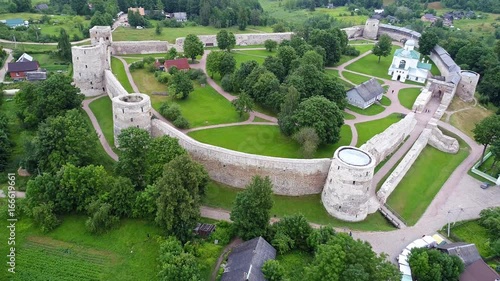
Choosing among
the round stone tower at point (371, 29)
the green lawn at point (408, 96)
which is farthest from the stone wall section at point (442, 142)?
the round stone tower at point (371, 29)

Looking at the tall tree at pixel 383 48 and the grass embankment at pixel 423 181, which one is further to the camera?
the tall tree at pixel 383 48

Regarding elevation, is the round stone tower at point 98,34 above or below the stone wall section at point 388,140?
above

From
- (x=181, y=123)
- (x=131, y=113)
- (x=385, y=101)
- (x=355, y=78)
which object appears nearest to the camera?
(x=131, y=113)

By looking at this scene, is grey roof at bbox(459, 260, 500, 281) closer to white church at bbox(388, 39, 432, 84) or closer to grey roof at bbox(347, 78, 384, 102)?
grey roof at bbox(347, 78, 384, 102)

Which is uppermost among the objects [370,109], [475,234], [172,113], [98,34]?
[98,34]

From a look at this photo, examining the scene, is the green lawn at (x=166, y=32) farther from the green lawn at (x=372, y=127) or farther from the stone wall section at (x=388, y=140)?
the stone wall section at (x=388, y=140)

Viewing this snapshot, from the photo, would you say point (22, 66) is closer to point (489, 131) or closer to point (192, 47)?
point (192, 47)

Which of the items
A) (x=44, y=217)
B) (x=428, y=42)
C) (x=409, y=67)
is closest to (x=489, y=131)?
(x=409, y=67)
